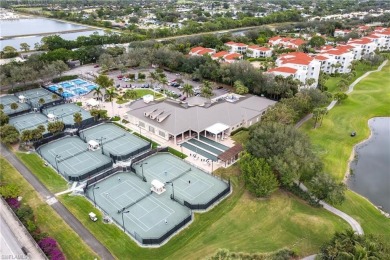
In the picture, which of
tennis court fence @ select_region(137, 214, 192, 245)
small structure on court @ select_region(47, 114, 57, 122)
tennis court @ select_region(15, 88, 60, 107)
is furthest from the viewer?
tennis court @ select_region(15, 88, 60, 107)

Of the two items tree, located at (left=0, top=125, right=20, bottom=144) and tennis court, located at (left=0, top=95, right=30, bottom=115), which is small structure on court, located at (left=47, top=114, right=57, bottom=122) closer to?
tree, located at (left=0, top=125, right=20, bottom=144)

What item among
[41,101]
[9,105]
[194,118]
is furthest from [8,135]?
[194,118]

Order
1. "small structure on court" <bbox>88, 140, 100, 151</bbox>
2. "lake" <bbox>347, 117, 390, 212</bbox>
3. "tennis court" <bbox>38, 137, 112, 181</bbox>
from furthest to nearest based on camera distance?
"small structure on court" <bbox>88, 140, 100, 151</bbox>
"tennis court" <bbox>38, 137, 112, 181</bbox>
"lake" <bbox>347, 117, 390, 212</bbox>

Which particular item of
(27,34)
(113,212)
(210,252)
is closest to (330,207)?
(210,252)

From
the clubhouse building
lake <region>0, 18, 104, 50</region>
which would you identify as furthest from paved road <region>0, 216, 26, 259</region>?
lake <region>0, 18, 104, 50</region>

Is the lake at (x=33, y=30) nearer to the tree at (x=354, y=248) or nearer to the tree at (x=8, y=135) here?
the tree at (x=8, y=135)

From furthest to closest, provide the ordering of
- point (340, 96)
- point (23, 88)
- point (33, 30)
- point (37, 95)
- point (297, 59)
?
1. point (33, 30)
2. point (297, 59)
3. point (23, 88)
4. point (37, 95)
5. point (340, 96)

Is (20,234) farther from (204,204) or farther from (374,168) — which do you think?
(374,168)
